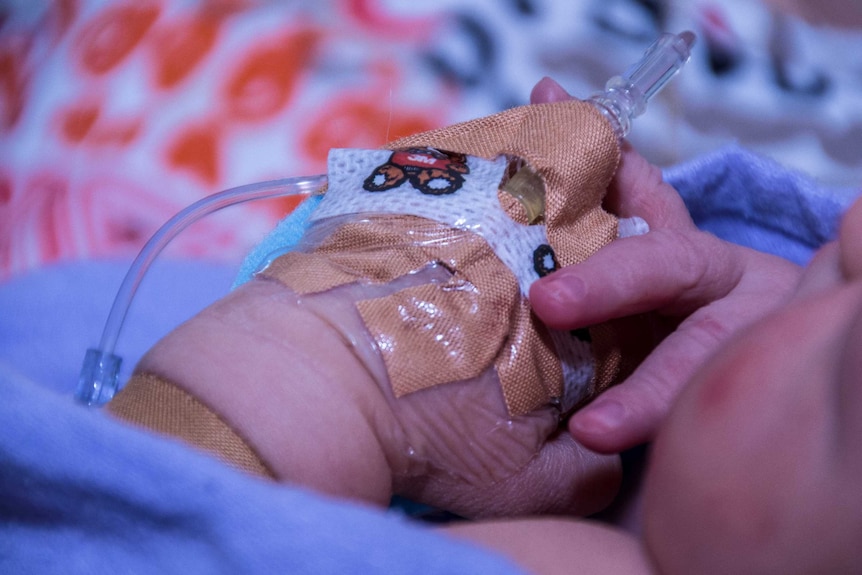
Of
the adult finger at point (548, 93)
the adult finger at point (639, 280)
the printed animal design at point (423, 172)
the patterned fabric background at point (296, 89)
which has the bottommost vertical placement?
the patterned fabric background at point (296, 89)

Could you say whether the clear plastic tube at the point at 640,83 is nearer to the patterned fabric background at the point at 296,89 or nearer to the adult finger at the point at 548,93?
the adult finger at the point at 548,93

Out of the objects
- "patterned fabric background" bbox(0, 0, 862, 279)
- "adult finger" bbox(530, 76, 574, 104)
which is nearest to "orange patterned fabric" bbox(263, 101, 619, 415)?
"adult finger" bbox(530, 76, 574, 104)

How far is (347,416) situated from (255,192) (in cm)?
34

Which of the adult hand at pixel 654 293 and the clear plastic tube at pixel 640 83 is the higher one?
the clear plastic tube at pixel 640 83

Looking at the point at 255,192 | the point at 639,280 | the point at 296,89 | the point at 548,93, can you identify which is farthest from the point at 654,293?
the point at 296,89

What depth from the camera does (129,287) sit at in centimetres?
78

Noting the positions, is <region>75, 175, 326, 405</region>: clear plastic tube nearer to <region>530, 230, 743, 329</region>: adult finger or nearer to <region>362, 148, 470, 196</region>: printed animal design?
<region>362, 148, 470, 196</region>: printed animal design

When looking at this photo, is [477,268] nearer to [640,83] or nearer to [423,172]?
[423,172]

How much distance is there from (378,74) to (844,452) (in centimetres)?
94

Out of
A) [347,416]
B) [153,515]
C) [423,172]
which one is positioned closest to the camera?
[153,515]

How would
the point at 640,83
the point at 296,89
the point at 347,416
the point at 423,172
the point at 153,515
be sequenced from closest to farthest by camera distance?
the point at 153,515 → the point at 347,416 → the point at 423,172 → the point at 640,83 → the point at 296,89

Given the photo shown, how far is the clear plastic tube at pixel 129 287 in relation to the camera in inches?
28.4

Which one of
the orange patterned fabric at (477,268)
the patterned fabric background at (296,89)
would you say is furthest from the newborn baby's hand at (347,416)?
the patterned fabric background at (296,89)

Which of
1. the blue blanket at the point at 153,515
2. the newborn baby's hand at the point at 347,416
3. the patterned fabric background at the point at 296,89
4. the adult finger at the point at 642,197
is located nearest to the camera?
the blue blanket at the point at 153,515
